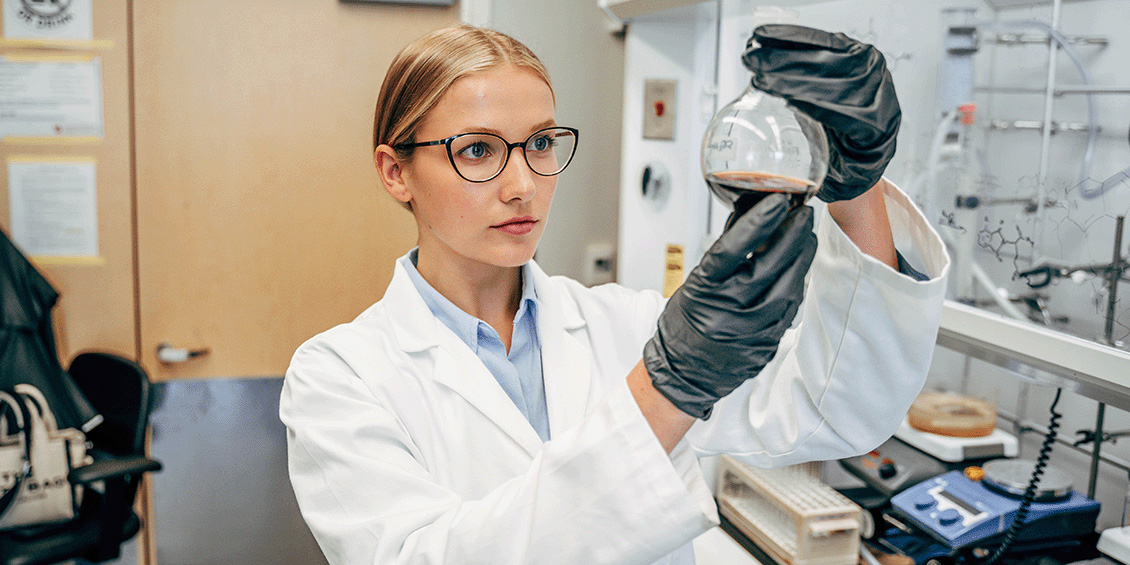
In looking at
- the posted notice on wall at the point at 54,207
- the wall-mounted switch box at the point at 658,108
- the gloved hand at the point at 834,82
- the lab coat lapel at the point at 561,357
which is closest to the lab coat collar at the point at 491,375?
the lab coat lapel at the point at 561,357

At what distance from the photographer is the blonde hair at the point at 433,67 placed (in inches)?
38.3

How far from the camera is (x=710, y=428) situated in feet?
3.36

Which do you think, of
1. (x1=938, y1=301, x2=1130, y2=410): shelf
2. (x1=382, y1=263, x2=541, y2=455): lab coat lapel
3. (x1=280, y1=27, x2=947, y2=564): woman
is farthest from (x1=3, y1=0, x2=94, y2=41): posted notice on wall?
(x1=938, y1=301, x2=1130, y2=410): shelf

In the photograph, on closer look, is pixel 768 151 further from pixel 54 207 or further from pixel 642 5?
pixel 54 207

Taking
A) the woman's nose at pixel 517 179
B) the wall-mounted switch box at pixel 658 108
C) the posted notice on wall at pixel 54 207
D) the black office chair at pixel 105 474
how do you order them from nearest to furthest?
the woman's nose at pixel 517 179
the wall-mounted switch box at pixel 658 108
the black office chair at pixel 105 474
the posted notice on wall at pixel 54 207

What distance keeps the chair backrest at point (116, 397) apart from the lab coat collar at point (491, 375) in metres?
1.47

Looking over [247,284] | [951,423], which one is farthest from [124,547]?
[951,423]

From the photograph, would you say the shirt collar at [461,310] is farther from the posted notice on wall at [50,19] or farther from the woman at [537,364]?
the posted notice on wall at [50,19]

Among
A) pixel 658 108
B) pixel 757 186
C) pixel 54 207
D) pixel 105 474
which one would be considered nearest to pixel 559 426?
pixel 757 186

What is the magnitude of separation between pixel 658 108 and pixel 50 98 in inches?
70.1

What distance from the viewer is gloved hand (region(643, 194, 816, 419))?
0.69m

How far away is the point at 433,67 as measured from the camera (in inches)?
38.7

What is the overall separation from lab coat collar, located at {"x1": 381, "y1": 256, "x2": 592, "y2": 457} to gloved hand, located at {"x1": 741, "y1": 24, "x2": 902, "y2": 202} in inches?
19.4

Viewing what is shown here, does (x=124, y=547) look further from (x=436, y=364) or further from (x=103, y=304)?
(x=436, y=364)
